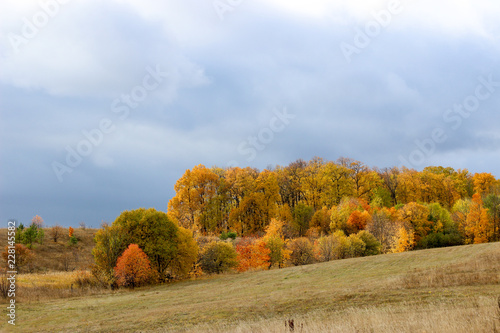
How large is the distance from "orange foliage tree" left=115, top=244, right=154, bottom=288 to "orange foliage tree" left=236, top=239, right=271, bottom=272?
16.9 m

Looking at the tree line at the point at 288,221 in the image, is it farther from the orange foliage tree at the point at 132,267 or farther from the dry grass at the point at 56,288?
the dry grass at the point at 56,288

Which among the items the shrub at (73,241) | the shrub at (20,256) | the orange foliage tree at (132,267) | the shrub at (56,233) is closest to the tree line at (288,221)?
the orange foliage tree at (132,267)

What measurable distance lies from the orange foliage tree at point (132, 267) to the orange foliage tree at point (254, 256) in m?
16.9

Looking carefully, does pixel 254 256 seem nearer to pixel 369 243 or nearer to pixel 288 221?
pixel 369 243

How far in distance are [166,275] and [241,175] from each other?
38.8 metres

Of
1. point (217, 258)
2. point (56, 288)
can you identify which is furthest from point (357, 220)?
point (56, 288)

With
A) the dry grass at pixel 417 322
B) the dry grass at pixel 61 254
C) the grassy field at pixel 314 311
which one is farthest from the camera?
the dry grass at pixel 61 254

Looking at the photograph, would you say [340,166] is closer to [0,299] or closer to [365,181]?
[365,181]

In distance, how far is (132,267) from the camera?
4219cm

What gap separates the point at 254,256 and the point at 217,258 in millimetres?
7594

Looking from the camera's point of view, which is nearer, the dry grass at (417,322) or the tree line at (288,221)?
the dry grass at (417,322)

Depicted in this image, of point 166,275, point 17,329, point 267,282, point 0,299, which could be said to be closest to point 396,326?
point 17,329

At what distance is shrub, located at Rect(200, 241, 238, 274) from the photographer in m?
52.0

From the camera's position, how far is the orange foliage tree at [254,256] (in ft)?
185
